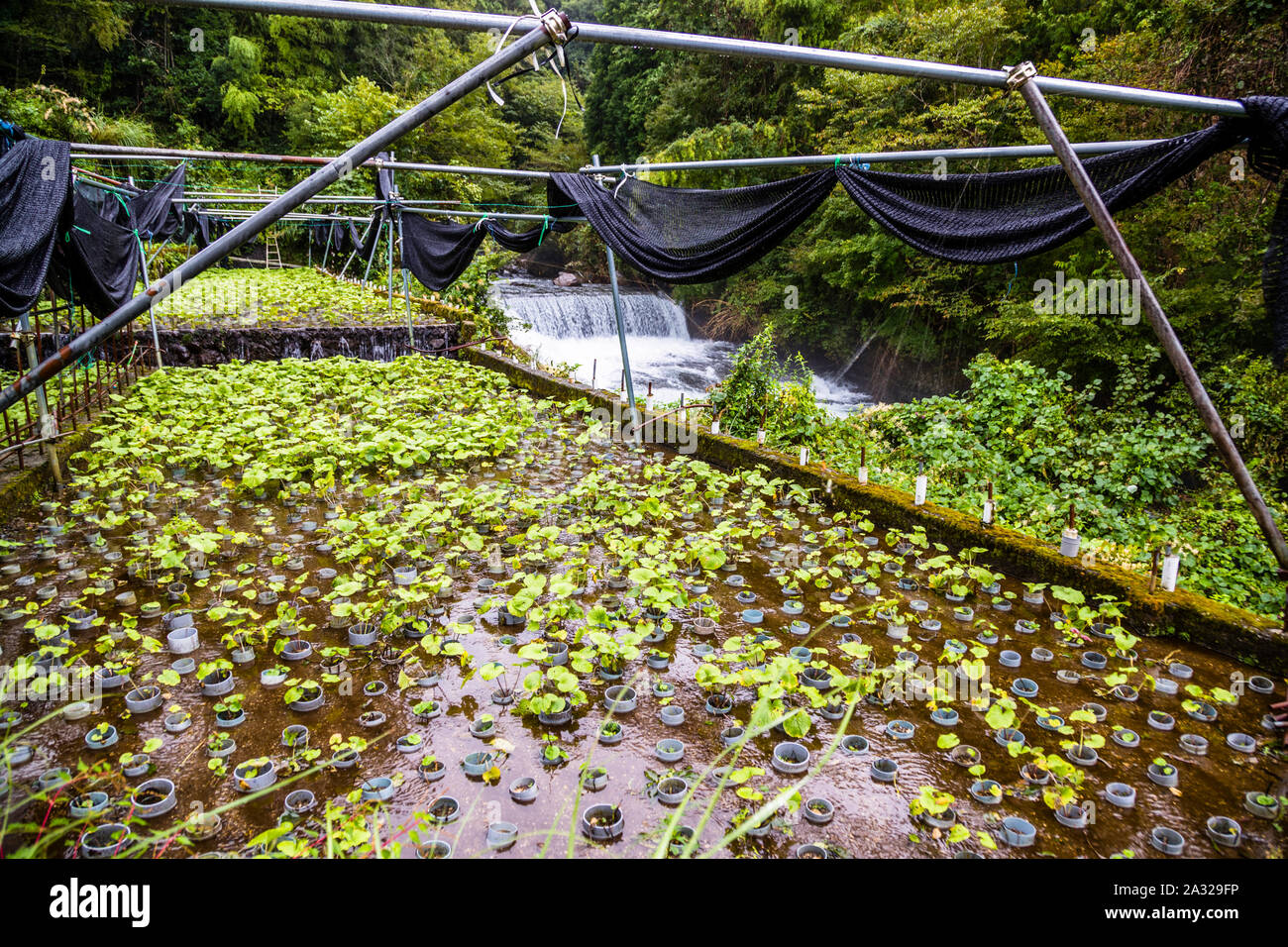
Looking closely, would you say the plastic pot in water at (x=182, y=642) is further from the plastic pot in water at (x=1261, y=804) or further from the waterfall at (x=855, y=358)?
the waterfall at (x=855, y=358)

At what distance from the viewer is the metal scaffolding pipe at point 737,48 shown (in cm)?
240

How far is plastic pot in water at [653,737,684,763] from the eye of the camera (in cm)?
253

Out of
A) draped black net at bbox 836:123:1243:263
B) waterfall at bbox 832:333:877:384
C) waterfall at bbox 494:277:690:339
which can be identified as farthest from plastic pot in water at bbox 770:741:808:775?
waterfall at bbox 832:333:877:384

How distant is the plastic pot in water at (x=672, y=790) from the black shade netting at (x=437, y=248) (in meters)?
7.69

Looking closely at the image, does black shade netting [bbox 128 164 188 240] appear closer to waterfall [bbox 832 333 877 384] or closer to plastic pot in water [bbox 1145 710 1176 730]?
plastic pot in water [bbox 1145 710 1176 730]

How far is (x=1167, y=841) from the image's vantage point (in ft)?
7.19

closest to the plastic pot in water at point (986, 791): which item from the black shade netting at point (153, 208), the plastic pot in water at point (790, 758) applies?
the plastic pot in water at point (790, 758)

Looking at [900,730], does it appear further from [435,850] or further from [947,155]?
[947,155]

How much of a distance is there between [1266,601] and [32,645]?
21.9ft

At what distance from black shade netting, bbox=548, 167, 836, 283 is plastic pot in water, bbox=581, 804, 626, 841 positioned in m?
3.44

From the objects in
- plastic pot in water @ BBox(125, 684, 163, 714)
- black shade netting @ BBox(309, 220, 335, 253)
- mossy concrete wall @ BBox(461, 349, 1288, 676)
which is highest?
black shade netting @ BBox(309, 220, 335, 253)

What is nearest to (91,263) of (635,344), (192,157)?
(192,157)

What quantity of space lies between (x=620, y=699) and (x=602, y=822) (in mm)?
650

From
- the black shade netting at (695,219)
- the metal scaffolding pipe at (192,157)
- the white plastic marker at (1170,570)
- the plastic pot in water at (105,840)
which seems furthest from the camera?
the metal scaffolding pipe at (192,157)
